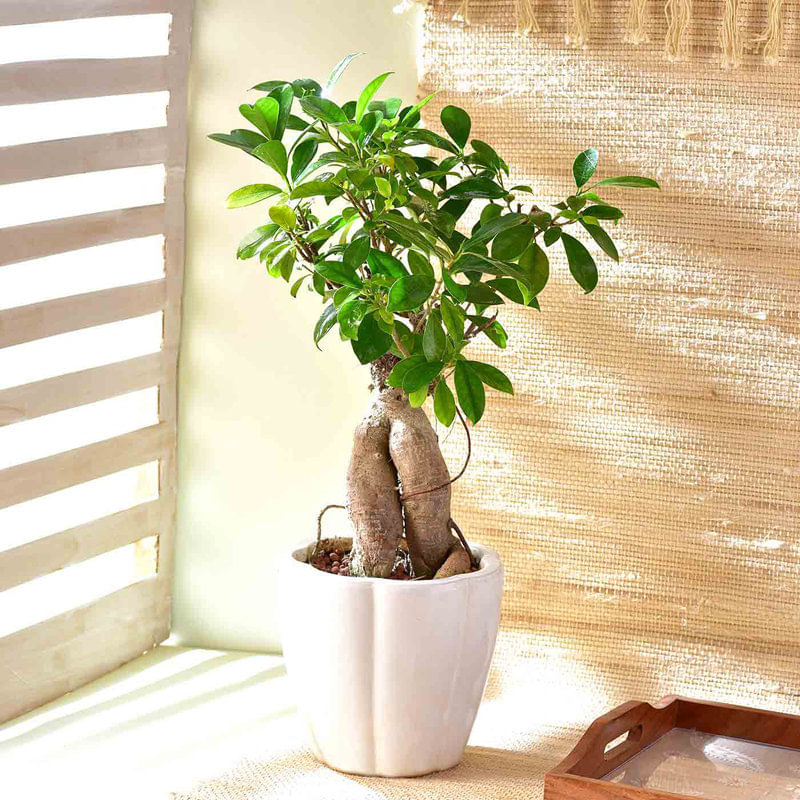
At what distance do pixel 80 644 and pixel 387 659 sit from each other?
A: 0.59 m

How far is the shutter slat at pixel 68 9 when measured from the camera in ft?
4.62

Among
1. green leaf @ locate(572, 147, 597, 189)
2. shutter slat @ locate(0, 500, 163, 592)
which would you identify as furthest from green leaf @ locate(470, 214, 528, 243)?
shutter slat @ locate(0, 500, 163, 592)

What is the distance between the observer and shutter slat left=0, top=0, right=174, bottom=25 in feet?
4.62

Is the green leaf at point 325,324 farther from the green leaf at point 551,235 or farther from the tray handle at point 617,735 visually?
the tray handle at point 617,735

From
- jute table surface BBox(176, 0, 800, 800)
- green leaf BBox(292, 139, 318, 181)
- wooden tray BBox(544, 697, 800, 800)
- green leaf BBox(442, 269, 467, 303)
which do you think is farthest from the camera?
jute table surface BBox(176, 0, 800, 800)

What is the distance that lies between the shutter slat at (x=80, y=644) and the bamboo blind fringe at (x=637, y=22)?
1.15 meters

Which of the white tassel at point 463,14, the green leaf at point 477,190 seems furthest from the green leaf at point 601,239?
the white tassel at point 463,14

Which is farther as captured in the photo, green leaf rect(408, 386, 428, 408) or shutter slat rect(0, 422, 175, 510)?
shutter slat rect(0, 422, 175, 510)

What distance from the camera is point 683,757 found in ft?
4.11

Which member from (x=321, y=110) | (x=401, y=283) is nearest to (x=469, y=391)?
(x=401, y=283)

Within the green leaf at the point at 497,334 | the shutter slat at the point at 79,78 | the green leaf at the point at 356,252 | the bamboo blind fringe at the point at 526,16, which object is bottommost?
the green leaf at the point at 497,334

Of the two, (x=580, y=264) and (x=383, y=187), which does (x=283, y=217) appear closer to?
(x=383, y=187)

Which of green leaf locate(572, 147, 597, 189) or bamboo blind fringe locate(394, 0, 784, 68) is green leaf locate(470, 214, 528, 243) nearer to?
green leaf locate(572, 147, 597, 189)

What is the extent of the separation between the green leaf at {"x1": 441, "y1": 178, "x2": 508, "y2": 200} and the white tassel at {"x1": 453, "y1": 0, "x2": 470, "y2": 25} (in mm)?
380
